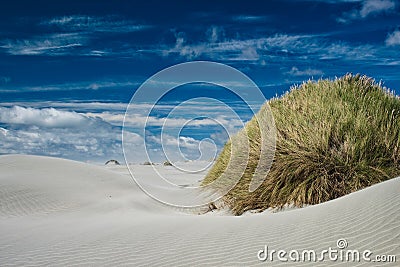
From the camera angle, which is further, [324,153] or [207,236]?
[324,153]

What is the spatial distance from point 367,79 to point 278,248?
20.4ft

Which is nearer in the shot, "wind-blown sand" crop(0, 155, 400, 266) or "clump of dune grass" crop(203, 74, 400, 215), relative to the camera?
"wind-blown sand" crop(0, 155, 400, 266)

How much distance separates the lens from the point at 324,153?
26.2 feet

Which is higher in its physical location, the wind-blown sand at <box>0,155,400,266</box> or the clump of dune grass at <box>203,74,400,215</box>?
the clump of dune grass at <box>203,74,400,215</box>

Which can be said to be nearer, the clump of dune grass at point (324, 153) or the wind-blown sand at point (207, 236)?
the wind-blown sand at point (207, 236)

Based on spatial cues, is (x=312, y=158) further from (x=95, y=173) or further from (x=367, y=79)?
(x=95, y=173)

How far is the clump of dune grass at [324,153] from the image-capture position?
308 inches

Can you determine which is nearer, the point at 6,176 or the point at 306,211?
the point at 306,211

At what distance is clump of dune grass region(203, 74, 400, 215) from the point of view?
7812 millimetres

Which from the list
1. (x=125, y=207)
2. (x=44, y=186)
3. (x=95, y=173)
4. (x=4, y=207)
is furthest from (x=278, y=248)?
(x=95, y=173)

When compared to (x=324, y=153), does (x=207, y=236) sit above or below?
below

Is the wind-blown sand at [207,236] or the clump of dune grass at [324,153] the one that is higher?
the clump of dune grass at [324,153]

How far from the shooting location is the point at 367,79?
385 inches

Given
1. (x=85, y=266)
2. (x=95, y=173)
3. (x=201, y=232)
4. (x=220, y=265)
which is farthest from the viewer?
(x=95, y=173)
